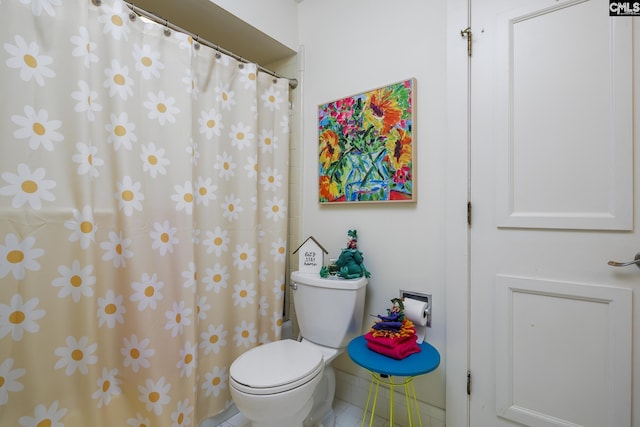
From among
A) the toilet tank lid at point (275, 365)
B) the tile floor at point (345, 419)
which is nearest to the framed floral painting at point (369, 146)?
the toilet tank lid at point (275, 365)

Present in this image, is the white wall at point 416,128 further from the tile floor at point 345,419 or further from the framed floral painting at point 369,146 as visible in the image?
the tile floor at point 345,419

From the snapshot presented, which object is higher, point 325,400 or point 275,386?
point 275,386

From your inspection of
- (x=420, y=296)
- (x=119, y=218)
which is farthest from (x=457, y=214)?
(x=119, y=218)

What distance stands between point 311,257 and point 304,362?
55 centimetres

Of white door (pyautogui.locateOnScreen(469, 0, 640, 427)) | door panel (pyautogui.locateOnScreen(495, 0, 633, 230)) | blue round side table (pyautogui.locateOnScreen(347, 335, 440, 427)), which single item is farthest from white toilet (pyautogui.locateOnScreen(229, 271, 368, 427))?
door panel (pyautogui.locateOnScreen(495, 0, 633, 230))

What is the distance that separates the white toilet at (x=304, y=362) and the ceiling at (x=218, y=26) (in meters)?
1.43

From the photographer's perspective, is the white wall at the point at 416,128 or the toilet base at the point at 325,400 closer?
the white wall at the point at 416,128

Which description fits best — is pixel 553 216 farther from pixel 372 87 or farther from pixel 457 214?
pixel 372 87

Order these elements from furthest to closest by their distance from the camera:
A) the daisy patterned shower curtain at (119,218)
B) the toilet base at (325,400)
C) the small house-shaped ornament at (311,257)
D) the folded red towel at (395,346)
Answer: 1. the small house-shaped ornament at (311,257)
2. the toilet base at (325,400)
3. the folded red towel at (395,346)
4. the daisy patterned shower curtain at (119,218)

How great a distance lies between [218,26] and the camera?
1.61 meters

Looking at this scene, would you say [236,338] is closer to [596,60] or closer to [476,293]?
[476,293]

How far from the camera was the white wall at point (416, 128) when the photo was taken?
1.36m

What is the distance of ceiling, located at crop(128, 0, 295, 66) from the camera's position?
57.2 inches

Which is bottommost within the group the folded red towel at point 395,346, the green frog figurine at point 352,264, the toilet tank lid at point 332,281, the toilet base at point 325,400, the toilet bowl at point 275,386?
the toilet base at point 325,400
